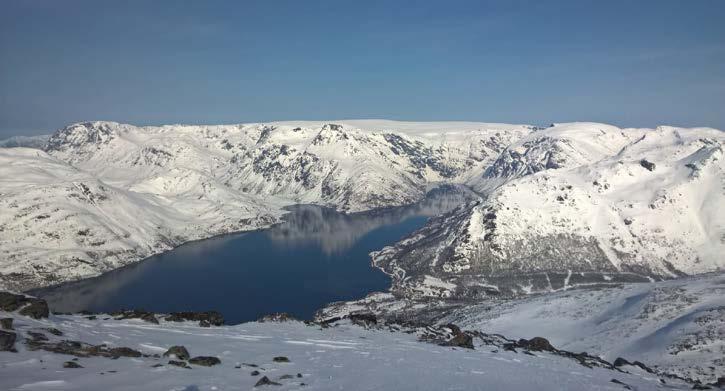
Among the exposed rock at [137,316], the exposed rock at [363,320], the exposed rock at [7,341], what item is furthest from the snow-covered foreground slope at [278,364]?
the exposed rock at [363,320]

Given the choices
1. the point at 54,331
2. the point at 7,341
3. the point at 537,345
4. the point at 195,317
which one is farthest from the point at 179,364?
the point at 537,345

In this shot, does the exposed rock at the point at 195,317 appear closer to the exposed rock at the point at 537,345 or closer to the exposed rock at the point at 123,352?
the exposed rock at the point at 123,352

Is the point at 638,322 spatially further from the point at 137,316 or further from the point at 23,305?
the point at 23,305

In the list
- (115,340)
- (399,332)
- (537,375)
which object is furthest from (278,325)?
(537,375)

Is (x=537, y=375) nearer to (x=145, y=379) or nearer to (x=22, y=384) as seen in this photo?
(x=145, y=379)

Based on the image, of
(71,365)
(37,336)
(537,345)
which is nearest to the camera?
(71,365)

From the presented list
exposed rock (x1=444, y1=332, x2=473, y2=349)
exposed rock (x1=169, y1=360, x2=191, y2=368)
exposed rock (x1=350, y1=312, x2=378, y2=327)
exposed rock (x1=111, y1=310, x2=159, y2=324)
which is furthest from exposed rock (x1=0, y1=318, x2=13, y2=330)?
exposed rock (x1=350, y1=312, x2=378, y2=327)

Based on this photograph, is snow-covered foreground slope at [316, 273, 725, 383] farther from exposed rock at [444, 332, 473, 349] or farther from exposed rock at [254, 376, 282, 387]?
exposed rock at [254, 376, 282, 387]
